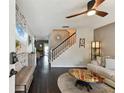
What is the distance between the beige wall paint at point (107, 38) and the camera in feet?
22.2

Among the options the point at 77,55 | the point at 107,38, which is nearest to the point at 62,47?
the point at 77,55

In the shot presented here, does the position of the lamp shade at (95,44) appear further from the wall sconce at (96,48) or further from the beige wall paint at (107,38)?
the beige wall paint at (107,38)

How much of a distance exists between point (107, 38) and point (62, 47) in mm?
4124

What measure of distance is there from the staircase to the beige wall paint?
224 cm

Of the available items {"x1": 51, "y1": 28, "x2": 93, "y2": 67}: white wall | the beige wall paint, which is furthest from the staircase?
the beige wall paint

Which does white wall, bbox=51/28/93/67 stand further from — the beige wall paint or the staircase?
the beige wall paint

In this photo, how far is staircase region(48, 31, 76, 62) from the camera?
975 cm

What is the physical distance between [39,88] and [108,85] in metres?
2.24
